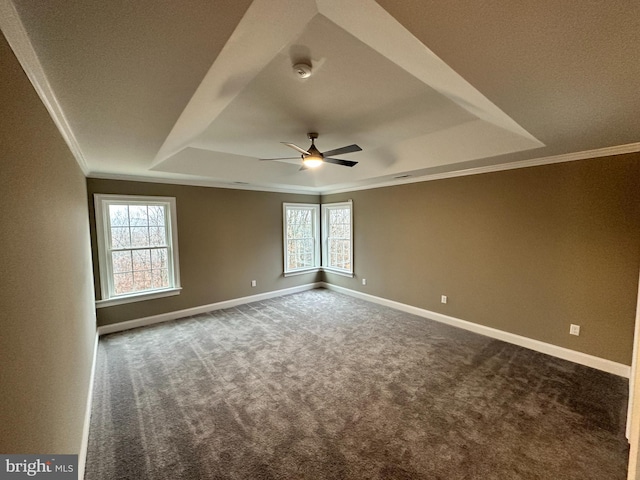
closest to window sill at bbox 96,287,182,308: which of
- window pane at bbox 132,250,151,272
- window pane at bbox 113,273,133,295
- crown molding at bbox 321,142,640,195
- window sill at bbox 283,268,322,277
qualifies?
window pane at bbox 113,273,133,295

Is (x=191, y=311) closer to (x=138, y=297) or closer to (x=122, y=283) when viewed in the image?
(x=138, y=297)

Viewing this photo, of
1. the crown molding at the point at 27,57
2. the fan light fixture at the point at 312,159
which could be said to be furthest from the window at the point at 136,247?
the fan light fixture at the point at 312,159

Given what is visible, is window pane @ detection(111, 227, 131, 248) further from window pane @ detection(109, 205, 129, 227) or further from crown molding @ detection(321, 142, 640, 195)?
crown molding @ detection(321, 142, 640, 195)

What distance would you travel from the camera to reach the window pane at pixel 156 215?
4309mm

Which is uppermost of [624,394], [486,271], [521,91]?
[521,91]

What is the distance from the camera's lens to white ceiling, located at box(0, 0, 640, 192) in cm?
98

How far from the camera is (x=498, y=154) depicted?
301cm

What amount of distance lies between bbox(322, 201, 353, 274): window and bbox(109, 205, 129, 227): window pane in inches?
154

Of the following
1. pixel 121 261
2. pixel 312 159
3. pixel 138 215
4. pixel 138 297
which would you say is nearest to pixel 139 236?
pixel 138 215

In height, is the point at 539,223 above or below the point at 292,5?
below

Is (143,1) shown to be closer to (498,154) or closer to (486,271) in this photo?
(498,154)

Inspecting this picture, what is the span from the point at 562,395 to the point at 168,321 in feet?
16.9

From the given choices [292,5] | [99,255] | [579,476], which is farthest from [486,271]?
[99,255]
